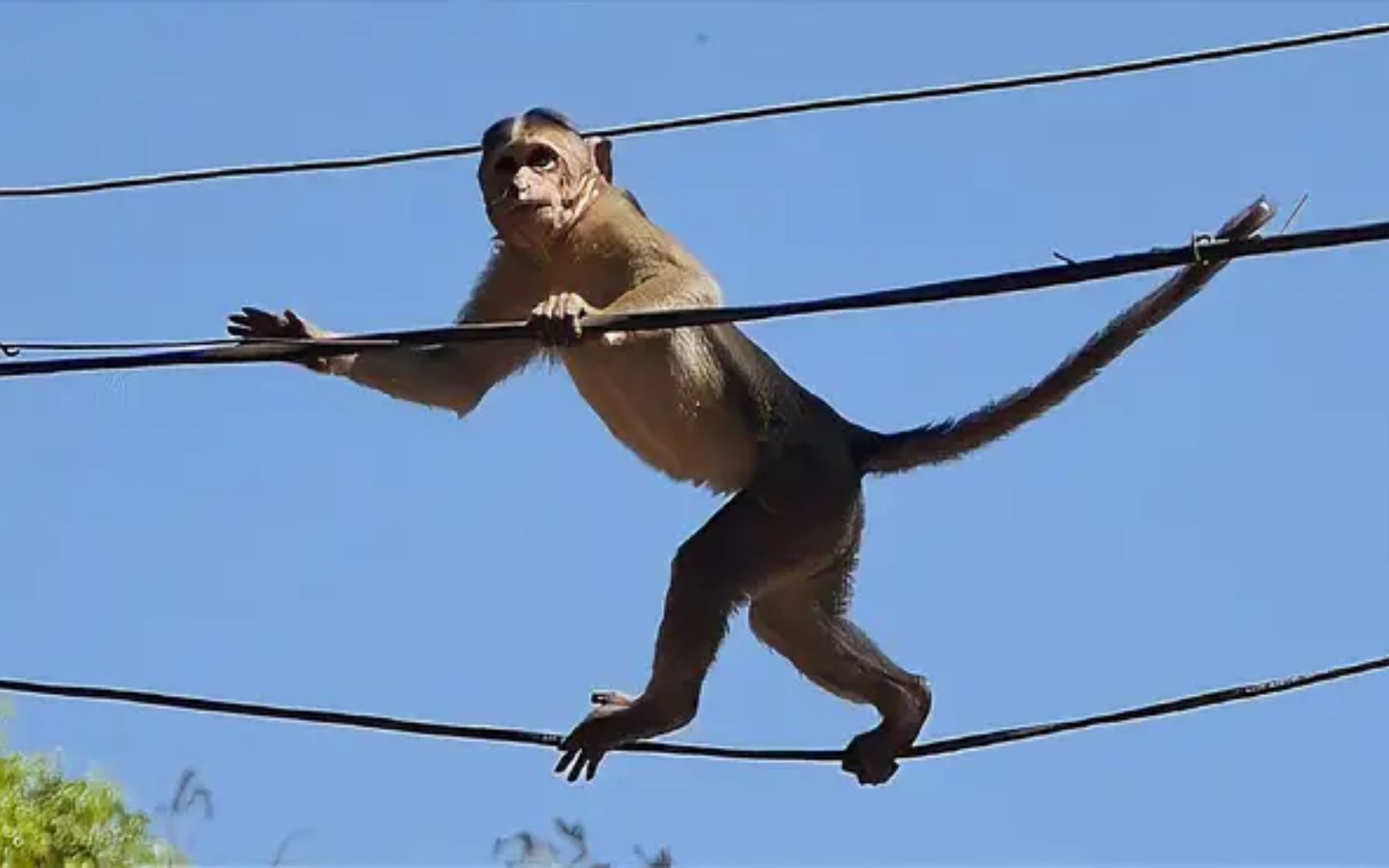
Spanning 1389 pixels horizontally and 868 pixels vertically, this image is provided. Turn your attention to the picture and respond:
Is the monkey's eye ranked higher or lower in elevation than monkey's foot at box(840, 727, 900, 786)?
higher

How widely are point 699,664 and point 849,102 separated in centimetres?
212

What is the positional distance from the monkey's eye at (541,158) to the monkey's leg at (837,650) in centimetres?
177

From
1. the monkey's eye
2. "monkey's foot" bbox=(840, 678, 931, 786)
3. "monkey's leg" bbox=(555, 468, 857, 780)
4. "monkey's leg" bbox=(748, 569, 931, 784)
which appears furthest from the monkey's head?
"monkey's foot" bbox=(840, 678, 931, 786)

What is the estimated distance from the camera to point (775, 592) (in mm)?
10289

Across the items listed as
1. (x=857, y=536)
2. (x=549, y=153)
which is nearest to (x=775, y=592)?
(x=857, y=536)

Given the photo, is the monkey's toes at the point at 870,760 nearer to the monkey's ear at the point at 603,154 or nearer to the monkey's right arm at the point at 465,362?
the monkey's right arm at the point at 465,362

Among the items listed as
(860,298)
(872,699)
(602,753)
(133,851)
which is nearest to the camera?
(860,298)

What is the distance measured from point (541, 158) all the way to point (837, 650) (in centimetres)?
209

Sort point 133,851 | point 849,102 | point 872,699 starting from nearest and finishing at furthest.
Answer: point 849,102 → point 872,699 → point 133,851

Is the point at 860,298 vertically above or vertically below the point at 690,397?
below

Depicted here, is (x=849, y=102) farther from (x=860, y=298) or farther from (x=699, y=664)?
(x=699, y=664)

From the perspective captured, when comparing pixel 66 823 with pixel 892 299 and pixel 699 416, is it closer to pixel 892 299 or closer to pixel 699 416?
pixel 699 416

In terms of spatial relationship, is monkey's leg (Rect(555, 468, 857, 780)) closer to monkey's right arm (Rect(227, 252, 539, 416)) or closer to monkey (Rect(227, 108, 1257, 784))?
monkey (Rect(227, 108, 1257, 784))

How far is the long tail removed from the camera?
9.44 m
